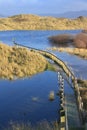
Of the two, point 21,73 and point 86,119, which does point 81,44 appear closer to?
point 21,73

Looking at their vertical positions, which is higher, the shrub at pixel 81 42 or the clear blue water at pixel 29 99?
the clear blue water at pixel 29 99

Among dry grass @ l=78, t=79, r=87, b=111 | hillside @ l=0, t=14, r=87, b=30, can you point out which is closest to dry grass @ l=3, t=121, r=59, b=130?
dry grass @ l=78, t=79, r=87, b=111

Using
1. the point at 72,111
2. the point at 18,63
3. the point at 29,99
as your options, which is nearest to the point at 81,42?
the point at 18,63

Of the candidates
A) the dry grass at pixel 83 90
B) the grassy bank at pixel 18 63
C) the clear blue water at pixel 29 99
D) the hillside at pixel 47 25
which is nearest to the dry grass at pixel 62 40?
the grassy bank at pixel 18 63

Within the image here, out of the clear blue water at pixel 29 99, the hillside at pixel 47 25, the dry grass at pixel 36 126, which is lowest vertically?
the hillside at pixel 47 25

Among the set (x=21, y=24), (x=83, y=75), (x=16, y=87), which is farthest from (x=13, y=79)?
(x=21, y=24)

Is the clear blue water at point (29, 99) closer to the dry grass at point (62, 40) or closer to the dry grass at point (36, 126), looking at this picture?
the dry grass at point (36, 126)

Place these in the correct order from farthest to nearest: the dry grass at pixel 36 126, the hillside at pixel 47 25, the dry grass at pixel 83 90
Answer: the hillside at pixel 47 25 → the dry grass at pixel 83 90 → the dry grass at pixel 36 126

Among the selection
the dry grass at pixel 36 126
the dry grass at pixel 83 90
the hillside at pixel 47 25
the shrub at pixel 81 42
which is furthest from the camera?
the hillside at pixel 47 25

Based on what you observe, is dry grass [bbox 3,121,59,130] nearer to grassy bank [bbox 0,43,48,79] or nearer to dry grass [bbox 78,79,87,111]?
dry grass [bbox 78,79,87,111]
